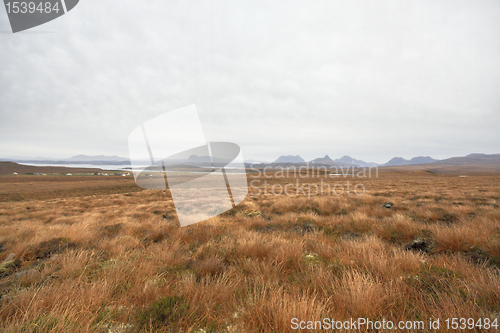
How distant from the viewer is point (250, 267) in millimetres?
3359

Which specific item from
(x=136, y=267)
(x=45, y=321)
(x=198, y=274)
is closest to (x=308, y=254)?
(x=198, y=274)

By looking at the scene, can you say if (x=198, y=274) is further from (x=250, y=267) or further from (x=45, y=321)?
(x=45, y=321)

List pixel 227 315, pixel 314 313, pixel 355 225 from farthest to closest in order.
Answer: pixel 355 225 < pixel 227 315 < pixel 314 313

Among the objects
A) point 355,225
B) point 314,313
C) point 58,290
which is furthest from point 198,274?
point 355,225

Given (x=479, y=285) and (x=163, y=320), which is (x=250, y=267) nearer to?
(x=163, y=320)

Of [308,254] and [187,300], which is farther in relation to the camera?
[308,254]

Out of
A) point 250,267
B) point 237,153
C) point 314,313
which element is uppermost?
point 237,153

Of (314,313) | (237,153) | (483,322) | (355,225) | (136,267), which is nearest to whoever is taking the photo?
(483,322)

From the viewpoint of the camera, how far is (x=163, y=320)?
6.91 feet

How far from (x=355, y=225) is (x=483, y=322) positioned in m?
4.95

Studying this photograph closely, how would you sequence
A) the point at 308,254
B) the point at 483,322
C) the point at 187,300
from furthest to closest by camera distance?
the point at 308,254 < the point at 187,300 < the point at 483,322

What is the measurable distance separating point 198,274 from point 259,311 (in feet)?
5.25

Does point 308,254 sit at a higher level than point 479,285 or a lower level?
lower

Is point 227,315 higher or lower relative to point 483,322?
lower
